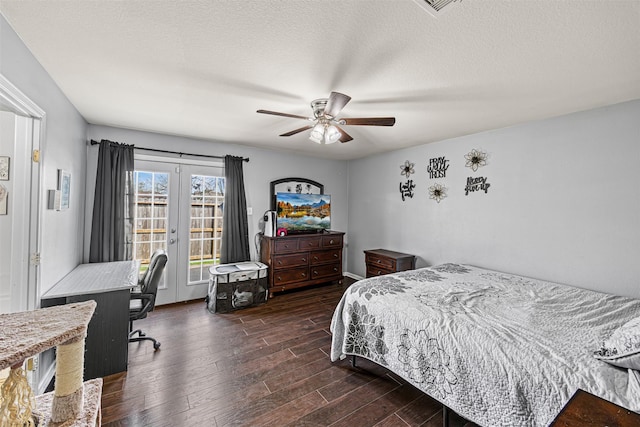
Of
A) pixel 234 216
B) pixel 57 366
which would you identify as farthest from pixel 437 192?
pixel 57 366

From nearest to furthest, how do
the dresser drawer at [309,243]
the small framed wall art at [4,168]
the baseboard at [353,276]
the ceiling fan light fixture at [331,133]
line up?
1. the small framed wall art at [4,168]
2. the ceiling fan light fixture at [331,133]
3. the dresser drawer at [309,243]
4. the baseboard at [353,276]

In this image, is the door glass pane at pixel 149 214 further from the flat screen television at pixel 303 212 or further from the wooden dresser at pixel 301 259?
the flat screen television at pixel 303 212

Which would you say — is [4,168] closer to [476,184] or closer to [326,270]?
[326,270]

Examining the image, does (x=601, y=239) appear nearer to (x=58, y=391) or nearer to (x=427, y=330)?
(x=427, y=330)

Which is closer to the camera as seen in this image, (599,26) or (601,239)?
(599,26)

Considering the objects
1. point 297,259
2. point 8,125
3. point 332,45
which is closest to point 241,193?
point 297,259

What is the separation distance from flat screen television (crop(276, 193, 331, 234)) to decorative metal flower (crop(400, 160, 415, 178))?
1504 millimetres

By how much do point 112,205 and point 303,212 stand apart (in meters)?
2.75

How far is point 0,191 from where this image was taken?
166 cm

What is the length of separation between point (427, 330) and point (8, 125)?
3.16m

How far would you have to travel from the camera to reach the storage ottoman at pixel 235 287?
340 cm

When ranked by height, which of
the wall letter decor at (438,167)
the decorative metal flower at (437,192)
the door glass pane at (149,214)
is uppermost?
the wall letter decor at (438,167)

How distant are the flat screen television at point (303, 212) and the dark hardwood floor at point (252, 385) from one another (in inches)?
74.4

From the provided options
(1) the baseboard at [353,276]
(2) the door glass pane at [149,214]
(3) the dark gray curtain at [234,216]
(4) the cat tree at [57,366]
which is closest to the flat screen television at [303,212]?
(3) the dark gray curtain at [234,216]
